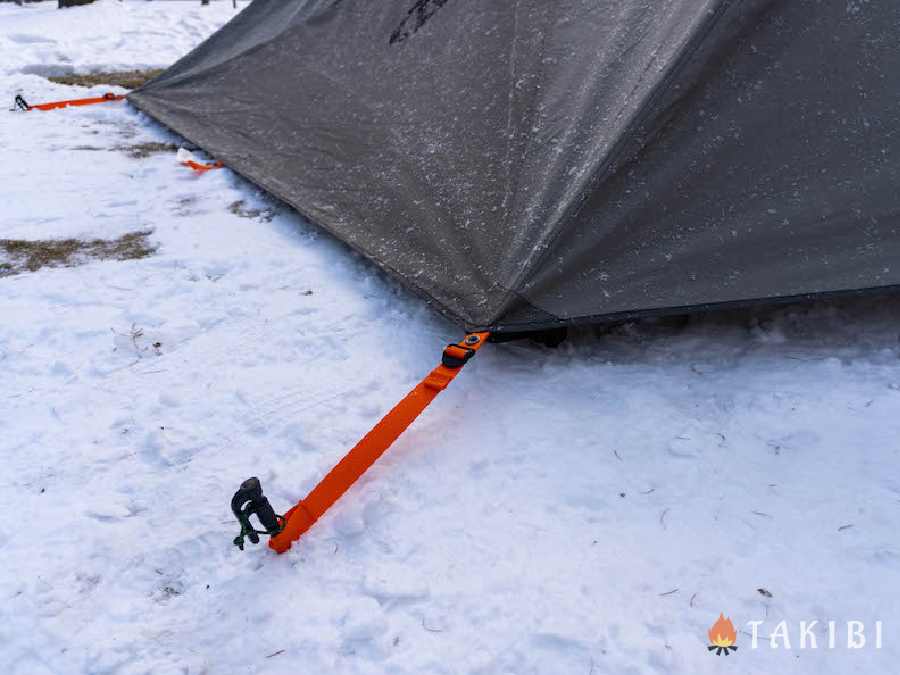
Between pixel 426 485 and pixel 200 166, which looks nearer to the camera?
pixel 426 485

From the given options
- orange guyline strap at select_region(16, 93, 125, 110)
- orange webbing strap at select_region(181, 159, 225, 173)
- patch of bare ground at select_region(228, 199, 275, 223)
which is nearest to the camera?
patch of bare ground at select_region(228, 199, 275, 223)

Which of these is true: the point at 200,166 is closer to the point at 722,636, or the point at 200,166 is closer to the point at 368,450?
the point at 368,450

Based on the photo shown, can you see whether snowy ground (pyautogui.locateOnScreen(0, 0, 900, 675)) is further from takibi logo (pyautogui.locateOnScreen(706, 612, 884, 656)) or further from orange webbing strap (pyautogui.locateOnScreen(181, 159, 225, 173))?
orange webbing strap (pyautogui.locateOnScreen(181, 159, 225, 173))

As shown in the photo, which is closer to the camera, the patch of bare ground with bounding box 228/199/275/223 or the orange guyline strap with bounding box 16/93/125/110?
the patch of bare ground with bounding box 228/199/275/223

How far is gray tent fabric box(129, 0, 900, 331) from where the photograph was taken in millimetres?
2436

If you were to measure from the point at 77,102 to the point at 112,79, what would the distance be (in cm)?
219

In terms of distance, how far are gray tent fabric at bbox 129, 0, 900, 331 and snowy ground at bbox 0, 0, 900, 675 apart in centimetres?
33

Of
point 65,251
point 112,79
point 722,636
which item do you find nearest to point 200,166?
point 65,251

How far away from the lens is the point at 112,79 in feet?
28.2

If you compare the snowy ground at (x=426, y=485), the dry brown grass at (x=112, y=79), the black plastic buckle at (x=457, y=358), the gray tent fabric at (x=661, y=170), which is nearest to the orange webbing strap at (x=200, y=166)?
the snowy ground at (x=426, y=485)

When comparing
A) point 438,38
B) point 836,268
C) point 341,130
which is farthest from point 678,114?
point 341,130

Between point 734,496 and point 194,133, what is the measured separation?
4973 mm

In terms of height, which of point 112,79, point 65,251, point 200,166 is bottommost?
point 112,79

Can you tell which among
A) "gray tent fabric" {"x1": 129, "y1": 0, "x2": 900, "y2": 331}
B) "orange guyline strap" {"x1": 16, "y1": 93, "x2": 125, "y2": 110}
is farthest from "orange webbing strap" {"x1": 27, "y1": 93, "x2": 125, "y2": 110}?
"gray tent fabric" {"x1": 129, "y1": 0, "x2": 900, "y2": 331}
